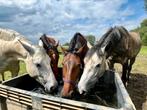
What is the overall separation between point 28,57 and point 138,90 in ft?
13.6

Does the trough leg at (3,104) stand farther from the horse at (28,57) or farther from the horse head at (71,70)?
the horse at (28,57)

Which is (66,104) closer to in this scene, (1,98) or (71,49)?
(1,98)

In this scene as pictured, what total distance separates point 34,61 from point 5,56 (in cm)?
142

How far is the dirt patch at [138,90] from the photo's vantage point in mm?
6080

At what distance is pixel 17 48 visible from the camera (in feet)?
17.3

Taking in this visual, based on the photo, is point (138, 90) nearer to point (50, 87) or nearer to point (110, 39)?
point (110, 39)

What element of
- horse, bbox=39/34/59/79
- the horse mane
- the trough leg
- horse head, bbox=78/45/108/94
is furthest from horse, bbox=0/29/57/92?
the trough leg

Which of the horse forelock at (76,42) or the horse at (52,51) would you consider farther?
the horse at (52,51)

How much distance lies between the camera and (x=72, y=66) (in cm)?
404

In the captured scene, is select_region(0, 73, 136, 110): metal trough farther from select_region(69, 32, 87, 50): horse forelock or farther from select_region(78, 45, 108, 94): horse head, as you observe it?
select_region(69, 32, 87, 50): horse forelock

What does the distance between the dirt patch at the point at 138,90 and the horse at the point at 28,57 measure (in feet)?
8.47

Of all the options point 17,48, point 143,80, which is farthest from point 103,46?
point 143,80

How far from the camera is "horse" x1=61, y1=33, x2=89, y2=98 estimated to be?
3.82 m

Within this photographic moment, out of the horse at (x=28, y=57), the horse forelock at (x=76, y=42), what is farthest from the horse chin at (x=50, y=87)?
the horse forelock at (x=76, y=42)
